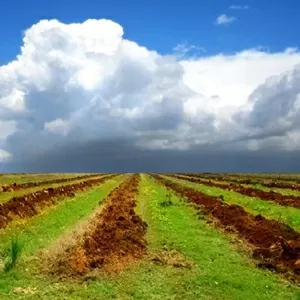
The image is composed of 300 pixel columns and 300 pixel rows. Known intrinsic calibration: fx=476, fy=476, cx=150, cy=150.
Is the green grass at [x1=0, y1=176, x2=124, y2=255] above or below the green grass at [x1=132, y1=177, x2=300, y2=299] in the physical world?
above

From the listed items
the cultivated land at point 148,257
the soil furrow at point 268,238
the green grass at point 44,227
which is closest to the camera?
the cultivated land at point 148,257

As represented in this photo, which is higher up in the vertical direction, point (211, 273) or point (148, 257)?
point (148, 257)

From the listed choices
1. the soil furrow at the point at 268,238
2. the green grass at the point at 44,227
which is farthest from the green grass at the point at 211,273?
the green grass at the point at 44,227

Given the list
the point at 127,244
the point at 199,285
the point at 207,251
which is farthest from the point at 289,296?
the point at 127,244

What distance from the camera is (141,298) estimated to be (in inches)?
487

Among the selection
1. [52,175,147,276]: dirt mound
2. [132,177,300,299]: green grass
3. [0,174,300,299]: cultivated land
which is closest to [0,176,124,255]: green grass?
[0,174,300,299]: cultivated land

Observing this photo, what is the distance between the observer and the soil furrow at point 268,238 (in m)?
15.7

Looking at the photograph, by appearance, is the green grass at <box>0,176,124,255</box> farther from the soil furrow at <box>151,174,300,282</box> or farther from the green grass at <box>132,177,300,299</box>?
the soil furrow at <box>151,174,300,282</box>

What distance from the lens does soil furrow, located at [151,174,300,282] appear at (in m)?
15.7

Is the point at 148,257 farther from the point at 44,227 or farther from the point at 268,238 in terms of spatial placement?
the point at 44,227

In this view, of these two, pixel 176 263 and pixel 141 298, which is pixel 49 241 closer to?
pixel 176 263

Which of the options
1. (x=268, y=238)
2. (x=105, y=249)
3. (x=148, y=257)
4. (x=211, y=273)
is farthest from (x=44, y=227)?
(x=211, y=273)

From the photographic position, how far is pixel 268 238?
1961 cm

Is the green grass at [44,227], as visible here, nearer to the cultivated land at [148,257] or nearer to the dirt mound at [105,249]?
the cultivated land at [148,257]
